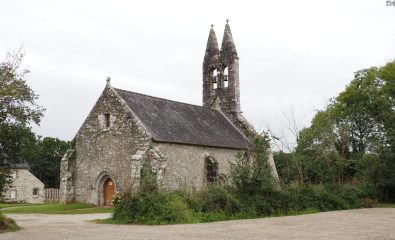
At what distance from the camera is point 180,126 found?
87.3 ft

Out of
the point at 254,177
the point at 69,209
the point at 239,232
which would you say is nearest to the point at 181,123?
the point at 69,209

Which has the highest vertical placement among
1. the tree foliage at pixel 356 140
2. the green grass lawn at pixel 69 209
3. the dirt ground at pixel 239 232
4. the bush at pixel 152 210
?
the tree foliage at pixel 356 140

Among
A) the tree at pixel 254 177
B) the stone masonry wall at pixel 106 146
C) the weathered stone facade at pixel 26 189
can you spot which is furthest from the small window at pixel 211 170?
the weathered stone facade at pixel 26 189

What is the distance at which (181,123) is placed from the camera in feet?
88.9

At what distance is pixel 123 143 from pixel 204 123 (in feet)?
23.3

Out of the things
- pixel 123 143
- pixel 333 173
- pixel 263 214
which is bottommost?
pixel 263 214

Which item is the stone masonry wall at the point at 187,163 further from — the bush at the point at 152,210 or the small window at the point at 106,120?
the bush at the point at 152,210

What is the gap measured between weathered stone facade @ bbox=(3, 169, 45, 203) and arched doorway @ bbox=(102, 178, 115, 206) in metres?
24.1

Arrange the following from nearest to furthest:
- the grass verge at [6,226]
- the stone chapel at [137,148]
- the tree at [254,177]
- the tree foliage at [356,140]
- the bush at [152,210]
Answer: the grass verge at [6,226], the bush at [152,210], the tree at [254,177], the stone chapel at [137,148], the tree foliage at [356,140]

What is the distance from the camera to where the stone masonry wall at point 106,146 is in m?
23.8

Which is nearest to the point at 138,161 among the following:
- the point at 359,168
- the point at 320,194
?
the point at 320,194

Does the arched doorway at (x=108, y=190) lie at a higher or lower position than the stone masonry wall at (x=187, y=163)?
lower

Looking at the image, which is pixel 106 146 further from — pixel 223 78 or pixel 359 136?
pixel 359 136

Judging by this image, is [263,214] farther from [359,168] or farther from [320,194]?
[359,168]
